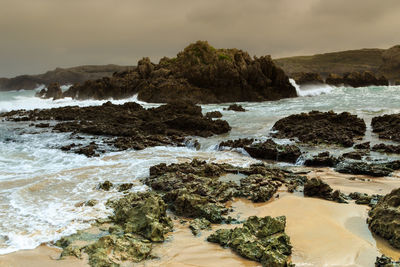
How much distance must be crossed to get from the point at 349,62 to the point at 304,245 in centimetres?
14088

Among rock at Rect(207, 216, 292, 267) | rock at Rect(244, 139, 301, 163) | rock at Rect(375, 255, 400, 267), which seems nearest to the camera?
rock at Rect(375, 255, 400, 267)

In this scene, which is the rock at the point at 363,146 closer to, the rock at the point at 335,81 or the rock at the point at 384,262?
the rock at the point at 384,262

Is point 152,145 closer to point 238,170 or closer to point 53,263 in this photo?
point 238,170

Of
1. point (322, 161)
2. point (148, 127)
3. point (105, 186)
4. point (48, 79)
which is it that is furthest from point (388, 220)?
point (48, 79)

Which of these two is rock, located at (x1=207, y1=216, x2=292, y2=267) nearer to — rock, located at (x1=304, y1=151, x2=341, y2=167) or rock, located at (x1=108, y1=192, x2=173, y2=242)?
rock, located at (x1=108, y1=192, x2=173, y2=242)

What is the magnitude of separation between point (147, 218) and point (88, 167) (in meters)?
4.66

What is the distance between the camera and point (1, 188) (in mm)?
6535

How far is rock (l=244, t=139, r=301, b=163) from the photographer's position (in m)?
9.07

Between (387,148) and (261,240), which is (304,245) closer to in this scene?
(261,240)

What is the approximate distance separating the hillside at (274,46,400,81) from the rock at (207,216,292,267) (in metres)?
93.2

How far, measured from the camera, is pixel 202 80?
33594mm

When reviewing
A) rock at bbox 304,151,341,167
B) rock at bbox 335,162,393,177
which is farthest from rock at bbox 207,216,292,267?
rock at bbox 304,151,341,167

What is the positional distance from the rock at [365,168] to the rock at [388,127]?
3.81m

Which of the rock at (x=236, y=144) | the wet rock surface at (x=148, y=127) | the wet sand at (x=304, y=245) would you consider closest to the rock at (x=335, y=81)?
the wet rock surface at (x=148, y=127)
